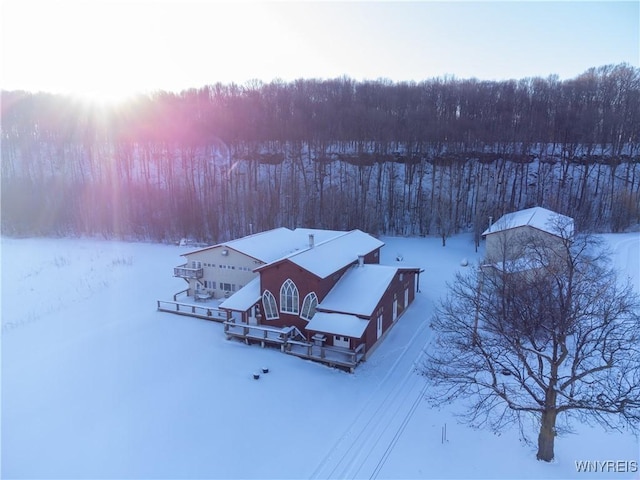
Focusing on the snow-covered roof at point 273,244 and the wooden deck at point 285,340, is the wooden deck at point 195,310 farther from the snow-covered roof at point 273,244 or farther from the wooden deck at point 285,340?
the snow-covered roof at point 273,244

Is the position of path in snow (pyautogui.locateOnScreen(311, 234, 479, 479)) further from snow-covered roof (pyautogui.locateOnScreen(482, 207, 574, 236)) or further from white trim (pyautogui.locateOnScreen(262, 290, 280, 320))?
snow-covered roof (pyautogui.locateOnScreen(482, 207, 574, 236))

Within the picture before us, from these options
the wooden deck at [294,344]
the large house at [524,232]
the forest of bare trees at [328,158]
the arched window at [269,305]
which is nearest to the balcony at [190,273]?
the wooden deck at [294,344]

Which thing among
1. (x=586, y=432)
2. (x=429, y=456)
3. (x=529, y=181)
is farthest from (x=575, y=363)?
(x=529, y=181)

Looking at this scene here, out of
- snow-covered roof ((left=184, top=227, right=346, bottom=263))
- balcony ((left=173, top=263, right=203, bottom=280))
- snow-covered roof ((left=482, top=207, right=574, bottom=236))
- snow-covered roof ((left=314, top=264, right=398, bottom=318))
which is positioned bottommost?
balcony ((left=173, top=263, right=203, bottom=280))

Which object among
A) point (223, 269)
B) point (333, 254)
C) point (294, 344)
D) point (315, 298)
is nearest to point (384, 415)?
point (294, 344)

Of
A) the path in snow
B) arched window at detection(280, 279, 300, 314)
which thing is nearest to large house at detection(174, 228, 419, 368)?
arched window at detection(280, 279, 300, 314)

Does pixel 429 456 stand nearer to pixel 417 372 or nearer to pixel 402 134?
pixel 417 372

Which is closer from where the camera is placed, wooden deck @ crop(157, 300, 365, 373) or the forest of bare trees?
wooden deck @ crop(157, 300, 365, 373)
